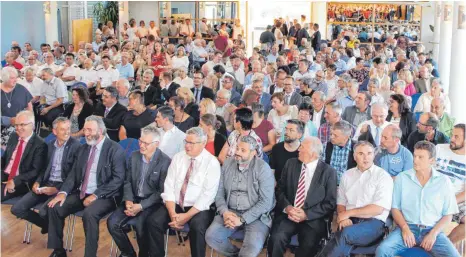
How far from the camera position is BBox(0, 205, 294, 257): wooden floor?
538 cm

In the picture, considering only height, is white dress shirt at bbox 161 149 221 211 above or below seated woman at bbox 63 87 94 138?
below

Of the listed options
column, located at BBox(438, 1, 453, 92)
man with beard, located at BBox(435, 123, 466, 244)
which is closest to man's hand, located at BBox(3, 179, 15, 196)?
man with beard, located at BBox(435, 123, 466, 244)

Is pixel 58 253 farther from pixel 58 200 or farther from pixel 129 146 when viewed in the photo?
pixel 129 146

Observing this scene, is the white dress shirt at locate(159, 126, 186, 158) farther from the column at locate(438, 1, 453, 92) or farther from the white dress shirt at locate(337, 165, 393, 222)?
the column at locate(438, 1, 453, 92)

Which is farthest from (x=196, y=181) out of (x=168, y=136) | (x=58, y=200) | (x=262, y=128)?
(x=262, y=128)

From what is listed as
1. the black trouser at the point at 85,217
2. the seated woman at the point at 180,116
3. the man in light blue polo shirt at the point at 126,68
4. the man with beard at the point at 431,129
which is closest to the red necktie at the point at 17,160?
the black trouser at the point at 85,217

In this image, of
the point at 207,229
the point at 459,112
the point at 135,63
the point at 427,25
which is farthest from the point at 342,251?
the point at 427,25

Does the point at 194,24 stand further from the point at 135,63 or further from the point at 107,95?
the point at 107,95

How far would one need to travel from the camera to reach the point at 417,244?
437 cm

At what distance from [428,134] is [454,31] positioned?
4.74 m

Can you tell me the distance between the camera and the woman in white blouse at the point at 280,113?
6.84 meters

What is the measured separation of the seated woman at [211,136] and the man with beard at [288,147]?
2.03ft

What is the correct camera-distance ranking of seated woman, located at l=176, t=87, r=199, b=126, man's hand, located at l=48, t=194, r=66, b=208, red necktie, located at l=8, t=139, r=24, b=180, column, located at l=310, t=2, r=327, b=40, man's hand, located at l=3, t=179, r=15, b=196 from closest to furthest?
man's hand, located at l=48, t=194, r=66, b=208
man's hand, located at l=3, t=179, r=15, b=196
red necktie, located at l=8, t=139, r=24, b=180
seated woman, located at l=176, t=87, r=199, b=126
column, located at l=310, t=2, r=327, b=40

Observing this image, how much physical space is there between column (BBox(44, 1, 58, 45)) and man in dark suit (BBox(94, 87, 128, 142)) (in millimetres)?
10901
